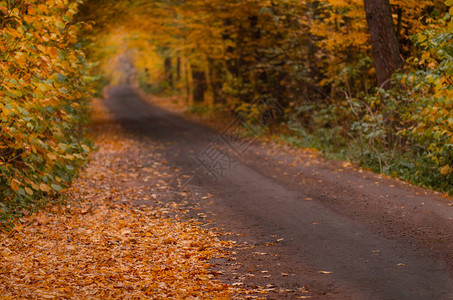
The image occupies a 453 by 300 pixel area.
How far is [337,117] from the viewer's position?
14.4 m

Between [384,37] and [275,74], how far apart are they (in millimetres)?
6935

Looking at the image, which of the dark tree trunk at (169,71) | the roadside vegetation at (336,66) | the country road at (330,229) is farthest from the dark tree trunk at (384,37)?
the dark tree trunk at (169,71)

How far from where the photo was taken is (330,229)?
6.75 metres

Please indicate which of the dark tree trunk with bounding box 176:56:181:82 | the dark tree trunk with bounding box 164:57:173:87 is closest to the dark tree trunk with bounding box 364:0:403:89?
the dark tree trunk with bounding box 176:56:181:82

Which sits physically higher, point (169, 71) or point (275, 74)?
point (169, 71)

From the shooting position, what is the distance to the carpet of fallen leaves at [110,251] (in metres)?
4.75

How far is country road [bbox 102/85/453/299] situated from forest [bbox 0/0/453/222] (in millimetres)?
1384

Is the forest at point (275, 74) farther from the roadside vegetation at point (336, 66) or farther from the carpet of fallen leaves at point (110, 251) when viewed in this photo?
the carpet of fallen leaves at point (110, 251)

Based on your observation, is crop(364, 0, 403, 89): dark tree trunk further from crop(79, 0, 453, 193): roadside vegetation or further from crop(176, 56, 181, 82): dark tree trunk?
crop(176, 56, 181, 82): dark tree trunk

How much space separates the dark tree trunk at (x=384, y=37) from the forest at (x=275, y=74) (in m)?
0.03

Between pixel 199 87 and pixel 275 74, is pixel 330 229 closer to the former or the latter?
pixel 275 74

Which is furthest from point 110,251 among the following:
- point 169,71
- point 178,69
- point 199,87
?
point 169,71

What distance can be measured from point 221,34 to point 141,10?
3.92m

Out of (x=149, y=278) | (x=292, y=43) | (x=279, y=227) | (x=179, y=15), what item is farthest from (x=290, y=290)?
(x=179, y=15)
